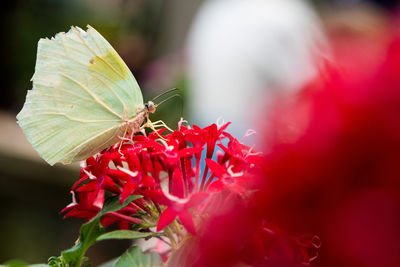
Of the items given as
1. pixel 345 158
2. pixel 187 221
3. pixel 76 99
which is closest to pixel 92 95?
pixel 76 99

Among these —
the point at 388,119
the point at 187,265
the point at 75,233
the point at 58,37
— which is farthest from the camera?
the point at 75,233

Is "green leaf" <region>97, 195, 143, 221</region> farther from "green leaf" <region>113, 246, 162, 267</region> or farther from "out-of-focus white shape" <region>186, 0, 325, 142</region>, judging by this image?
"out-of-focus white shape" <region>186, 0, 325, 142</region>

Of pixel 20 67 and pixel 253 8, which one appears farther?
pixel 20 67

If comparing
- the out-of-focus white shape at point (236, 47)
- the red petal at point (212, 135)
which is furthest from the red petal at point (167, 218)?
the out-of-focus white shape at point (236, 47)

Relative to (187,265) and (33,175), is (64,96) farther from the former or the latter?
(33,175)

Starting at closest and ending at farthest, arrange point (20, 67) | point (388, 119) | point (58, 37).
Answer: point (388, 119) < point (58, 37) < point (20, 67)

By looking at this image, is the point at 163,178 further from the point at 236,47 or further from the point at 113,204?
the point at 236,47

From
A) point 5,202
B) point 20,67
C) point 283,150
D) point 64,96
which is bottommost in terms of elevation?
point 5,202

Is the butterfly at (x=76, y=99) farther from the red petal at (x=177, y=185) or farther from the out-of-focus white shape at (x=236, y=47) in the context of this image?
the out-of-focus white shape at (x=236, y=47)

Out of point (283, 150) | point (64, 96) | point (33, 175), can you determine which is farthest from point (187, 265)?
point (33, 175)
